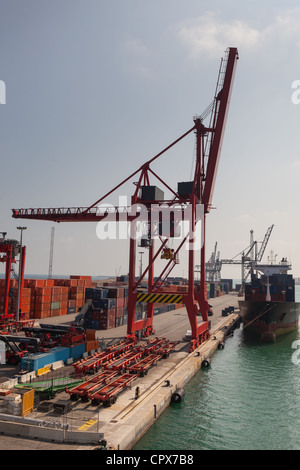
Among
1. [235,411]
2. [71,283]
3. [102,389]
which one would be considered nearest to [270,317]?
[235,411]

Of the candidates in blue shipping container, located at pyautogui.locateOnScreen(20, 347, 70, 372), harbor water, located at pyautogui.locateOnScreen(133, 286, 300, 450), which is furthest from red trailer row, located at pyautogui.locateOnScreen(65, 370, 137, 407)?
blue shipping container, located at pyautogui.locateOnScreen(20, 347, 70, 372)

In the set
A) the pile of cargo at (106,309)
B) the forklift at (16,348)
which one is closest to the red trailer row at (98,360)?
the forklift at (16,348)

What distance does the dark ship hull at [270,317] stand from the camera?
42.7 metres

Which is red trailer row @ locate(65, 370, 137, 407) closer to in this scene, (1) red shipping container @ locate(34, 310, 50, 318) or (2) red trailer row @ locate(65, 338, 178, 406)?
(2) red trailer row @ locate(65, 338, 178, 406)

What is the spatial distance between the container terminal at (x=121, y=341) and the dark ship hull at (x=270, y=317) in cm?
397

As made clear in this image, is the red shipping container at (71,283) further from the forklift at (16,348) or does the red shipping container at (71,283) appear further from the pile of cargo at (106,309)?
the forklift at (16,348)

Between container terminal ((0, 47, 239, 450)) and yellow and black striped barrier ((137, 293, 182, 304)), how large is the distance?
0.33 feet

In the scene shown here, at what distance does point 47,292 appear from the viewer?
4956 centimetres

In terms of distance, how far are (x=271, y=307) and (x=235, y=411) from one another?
25.0 meters

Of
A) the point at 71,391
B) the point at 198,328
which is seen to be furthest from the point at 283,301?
the point at 71,391

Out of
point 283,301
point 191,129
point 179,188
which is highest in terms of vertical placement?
point 191,129

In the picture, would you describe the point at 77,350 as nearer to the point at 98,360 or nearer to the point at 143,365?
the point at 98,360
